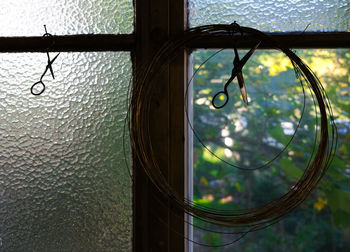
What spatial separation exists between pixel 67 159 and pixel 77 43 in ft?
1.22

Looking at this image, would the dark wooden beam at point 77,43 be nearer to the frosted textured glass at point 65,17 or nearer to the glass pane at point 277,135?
the frosted textured glass at point 65,17

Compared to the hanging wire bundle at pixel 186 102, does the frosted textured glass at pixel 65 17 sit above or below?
above

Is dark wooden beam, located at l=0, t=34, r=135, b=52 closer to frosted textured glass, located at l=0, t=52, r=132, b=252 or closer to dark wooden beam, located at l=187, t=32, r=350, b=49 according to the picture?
frosted textured glass, located at l=0, t=52, r=132, b=252

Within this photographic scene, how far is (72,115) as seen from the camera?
128 centimetres

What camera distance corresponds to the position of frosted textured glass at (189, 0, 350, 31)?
1.22 m

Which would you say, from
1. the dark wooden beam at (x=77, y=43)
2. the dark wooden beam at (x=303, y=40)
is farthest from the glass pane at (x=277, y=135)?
the dark wooden beam at (x=77, y=43)

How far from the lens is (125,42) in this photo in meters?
1.24

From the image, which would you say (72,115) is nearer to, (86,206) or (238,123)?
(86,206)

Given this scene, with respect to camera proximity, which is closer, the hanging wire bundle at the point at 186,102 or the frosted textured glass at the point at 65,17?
the hanging wire bundle at the point at 186,102

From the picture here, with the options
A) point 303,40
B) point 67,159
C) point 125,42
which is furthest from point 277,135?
point 67,159

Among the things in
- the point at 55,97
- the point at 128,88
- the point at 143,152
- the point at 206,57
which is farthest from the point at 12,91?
the point at 206,57

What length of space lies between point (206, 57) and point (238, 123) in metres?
0.25

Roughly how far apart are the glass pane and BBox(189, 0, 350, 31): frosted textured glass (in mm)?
88

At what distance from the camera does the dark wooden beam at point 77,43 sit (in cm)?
123
